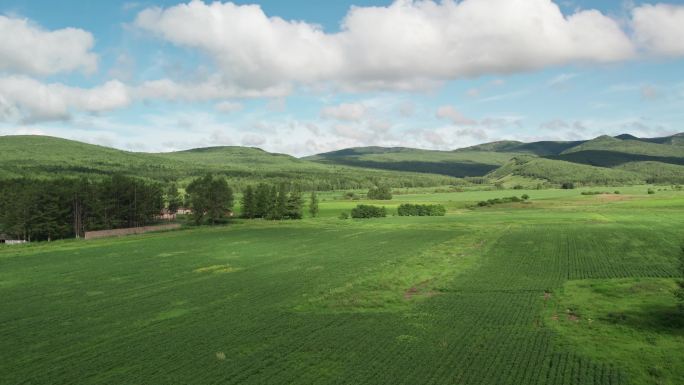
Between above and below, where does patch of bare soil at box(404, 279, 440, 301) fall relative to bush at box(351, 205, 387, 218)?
below

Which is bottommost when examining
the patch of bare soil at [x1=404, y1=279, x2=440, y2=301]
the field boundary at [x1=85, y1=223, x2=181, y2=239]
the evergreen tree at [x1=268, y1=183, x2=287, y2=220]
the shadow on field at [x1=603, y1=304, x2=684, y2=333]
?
the shadow on field at [x1=603, y1=304, x2=684, y2=333]

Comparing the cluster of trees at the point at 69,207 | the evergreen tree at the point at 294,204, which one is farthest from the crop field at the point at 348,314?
the evergreen tree at the point at 294,204

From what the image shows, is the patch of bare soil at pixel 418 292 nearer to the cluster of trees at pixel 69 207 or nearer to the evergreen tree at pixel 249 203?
the cluster of trees at pixel 69 207

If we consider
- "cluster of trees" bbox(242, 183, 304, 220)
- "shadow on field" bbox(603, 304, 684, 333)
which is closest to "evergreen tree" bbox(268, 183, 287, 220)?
"cluster of trees" bbox(242, 183, 304, 220)

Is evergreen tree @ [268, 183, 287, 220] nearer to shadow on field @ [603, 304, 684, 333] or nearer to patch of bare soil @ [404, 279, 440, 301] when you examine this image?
patch of bare soil @ [404, 279, 440, 301]

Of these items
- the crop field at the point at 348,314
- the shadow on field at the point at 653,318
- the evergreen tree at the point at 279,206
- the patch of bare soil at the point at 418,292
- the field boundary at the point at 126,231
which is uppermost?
the evergreen tree at the point at 279,206

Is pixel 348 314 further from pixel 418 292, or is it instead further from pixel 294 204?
pixel 294 204

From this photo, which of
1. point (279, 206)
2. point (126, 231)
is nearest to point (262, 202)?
point (279, 206)
